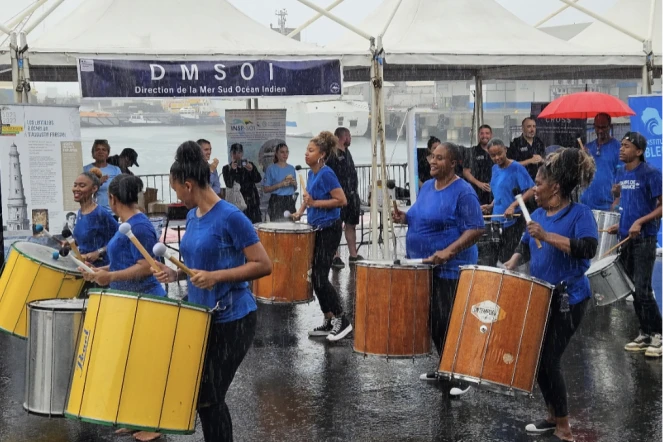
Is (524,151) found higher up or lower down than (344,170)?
higher up

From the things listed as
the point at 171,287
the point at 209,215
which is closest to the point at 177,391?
the point at 209,215

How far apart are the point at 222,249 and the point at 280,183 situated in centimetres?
737

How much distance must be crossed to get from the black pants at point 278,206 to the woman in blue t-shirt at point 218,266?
7416mm

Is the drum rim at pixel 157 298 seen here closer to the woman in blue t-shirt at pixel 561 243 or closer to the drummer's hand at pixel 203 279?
the drummer's hand at pixel 203 279

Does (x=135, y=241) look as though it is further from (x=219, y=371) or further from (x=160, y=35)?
(x=160, y=35)

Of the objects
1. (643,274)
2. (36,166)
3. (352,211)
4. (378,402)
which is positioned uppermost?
(36,166)

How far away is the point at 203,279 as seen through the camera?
14.3 feet

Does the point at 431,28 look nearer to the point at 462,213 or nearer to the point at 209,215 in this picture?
the point at 462,213

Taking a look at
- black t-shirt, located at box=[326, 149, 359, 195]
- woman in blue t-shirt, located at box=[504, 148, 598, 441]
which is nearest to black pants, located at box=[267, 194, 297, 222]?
black t-shirt, located at box=[326, 149, 359, 195]

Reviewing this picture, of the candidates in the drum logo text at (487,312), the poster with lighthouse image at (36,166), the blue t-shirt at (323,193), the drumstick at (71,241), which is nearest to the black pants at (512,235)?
the blue t-shirt at (323,193)

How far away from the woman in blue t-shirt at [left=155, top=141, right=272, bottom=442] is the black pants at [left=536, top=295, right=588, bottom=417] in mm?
1762

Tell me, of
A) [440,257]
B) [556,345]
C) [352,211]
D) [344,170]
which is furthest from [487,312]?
[352,211]

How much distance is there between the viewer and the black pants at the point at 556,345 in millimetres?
5258

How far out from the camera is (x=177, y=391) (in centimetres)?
440
